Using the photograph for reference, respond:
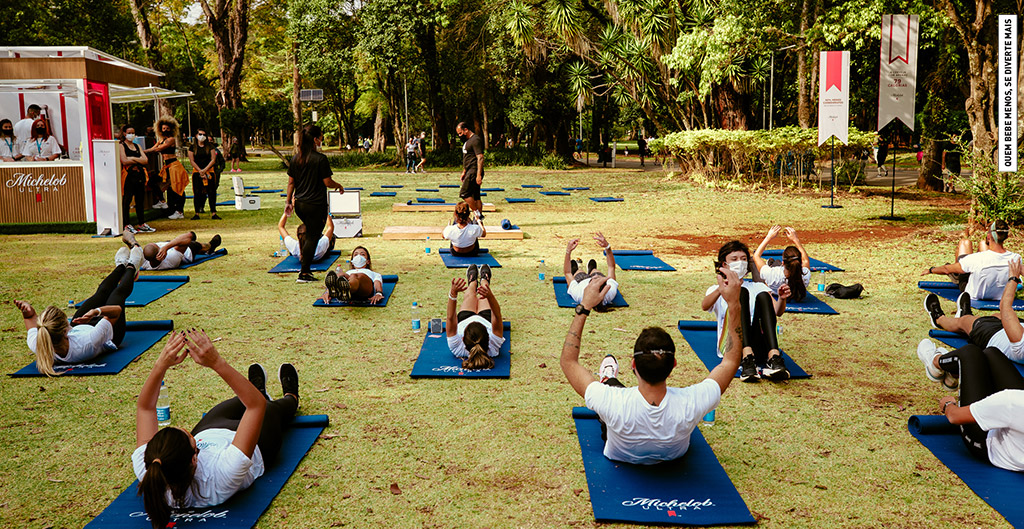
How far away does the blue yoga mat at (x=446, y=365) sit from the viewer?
5.66 metres

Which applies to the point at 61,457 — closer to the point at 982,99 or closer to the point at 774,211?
the point at 982,99

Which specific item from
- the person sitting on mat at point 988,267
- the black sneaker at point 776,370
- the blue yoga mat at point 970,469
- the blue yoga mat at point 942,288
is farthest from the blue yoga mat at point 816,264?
the blue yoga mat at point 970,469

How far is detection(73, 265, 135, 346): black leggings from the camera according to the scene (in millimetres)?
6234

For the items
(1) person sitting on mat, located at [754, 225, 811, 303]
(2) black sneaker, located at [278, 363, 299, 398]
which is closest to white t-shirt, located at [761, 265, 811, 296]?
(1) person sitting on mat, located at [754, 225, 811, 303]

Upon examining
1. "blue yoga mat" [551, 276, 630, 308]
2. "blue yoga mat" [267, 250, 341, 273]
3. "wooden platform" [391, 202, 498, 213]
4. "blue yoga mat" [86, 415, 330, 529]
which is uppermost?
"wooden platform" [391, 202, 498, 213]

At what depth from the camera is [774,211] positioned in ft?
53.1

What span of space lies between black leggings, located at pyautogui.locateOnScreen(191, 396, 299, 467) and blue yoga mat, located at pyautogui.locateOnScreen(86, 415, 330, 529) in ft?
0.32

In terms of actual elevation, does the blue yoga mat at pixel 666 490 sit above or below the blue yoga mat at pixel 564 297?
below

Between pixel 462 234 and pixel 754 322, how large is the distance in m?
5.21

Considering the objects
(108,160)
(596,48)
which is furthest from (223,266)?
(596,48)

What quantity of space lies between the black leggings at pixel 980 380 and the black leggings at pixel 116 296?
6.16 meters

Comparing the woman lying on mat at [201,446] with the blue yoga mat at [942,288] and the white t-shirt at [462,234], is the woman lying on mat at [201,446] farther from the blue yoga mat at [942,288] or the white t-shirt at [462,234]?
the blue yoga mat at [942,288]

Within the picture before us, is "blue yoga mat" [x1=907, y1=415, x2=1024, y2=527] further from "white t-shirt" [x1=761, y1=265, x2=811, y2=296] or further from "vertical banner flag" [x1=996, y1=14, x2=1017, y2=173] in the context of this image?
"vertical banner flag" [x1=996, y1=14, x2=1017, y2=173]

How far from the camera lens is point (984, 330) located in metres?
5.68
